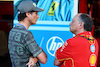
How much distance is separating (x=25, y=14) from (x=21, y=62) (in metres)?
0.63

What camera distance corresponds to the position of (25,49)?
1.74 m

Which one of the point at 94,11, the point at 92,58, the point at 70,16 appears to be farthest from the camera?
the point at 94,11

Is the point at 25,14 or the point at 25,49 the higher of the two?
the point at 25,14

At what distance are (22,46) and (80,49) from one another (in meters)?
0.70

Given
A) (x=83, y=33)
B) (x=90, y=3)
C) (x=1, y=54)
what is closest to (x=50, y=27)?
(x=83, y=33)

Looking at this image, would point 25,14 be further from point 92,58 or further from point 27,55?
point 92,58

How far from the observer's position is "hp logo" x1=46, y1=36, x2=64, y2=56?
9.86 ft

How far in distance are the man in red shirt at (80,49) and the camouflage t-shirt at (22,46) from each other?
0.33m

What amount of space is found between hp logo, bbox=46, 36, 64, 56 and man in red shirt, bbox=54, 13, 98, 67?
4.32 ft

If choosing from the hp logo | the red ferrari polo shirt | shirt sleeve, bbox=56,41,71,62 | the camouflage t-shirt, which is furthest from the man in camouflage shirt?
the hp logo

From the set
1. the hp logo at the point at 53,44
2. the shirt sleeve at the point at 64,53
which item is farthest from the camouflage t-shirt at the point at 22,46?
the hp logo at the point at 53,44

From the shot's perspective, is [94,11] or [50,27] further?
[94,11]

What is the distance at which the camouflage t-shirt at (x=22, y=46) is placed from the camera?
5.57ft

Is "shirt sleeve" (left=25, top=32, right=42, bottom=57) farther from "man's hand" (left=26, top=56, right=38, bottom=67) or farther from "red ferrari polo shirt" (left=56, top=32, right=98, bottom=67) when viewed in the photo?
"red ferrari polo shirt" (left=56, top=32, right=98, bottom=67)
